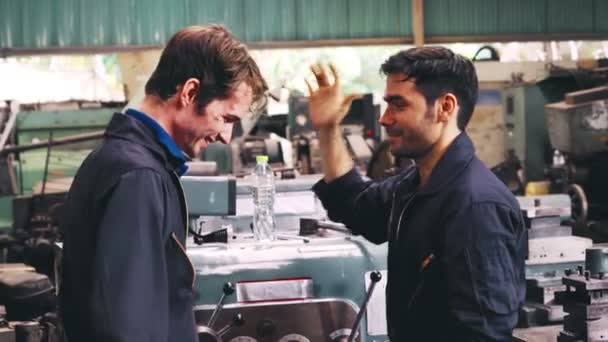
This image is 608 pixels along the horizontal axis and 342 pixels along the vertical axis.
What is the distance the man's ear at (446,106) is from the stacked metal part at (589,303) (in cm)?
49

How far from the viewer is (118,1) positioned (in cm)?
654

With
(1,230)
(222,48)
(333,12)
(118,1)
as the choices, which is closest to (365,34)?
(333,12)

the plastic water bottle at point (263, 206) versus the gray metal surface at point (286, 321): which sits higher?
the plastic water bottle at point (263, 206)

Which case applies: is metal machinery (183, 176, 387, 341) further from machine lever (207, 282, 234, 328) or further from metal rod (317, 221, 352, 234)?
metal rod (317, 221, 352, 234)

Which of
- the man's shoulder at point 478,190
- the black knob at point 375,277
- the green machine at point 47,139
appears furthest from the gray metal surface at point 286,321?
the green machine at point 47,139

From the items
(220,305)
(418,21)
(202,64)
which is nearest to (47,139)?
(418,21)

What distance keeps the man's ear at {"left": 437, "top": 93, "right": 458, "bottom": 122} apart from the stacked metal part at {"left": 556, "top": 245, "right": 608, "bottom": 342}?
494 mm

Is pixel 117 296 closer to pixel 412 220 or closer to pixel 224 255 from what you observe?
pixel 412 220

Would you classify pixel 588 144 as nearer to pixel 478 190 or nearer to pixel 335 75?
pixel 335 75

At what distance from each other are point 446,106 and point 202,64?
0.52 metres

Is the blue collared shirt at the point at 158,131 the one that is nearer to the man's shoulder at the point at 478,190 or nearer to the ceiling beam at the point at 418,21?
the man's shoulder at the point at 478,190

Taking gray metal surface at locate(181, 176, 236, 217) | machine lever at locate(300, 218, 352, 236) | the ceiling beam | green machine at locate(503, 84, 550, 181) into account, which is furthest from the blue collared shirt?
the ceiling beam

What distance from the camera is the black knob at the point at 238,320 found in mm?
1795

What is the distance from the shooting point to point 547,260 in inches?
78.5
